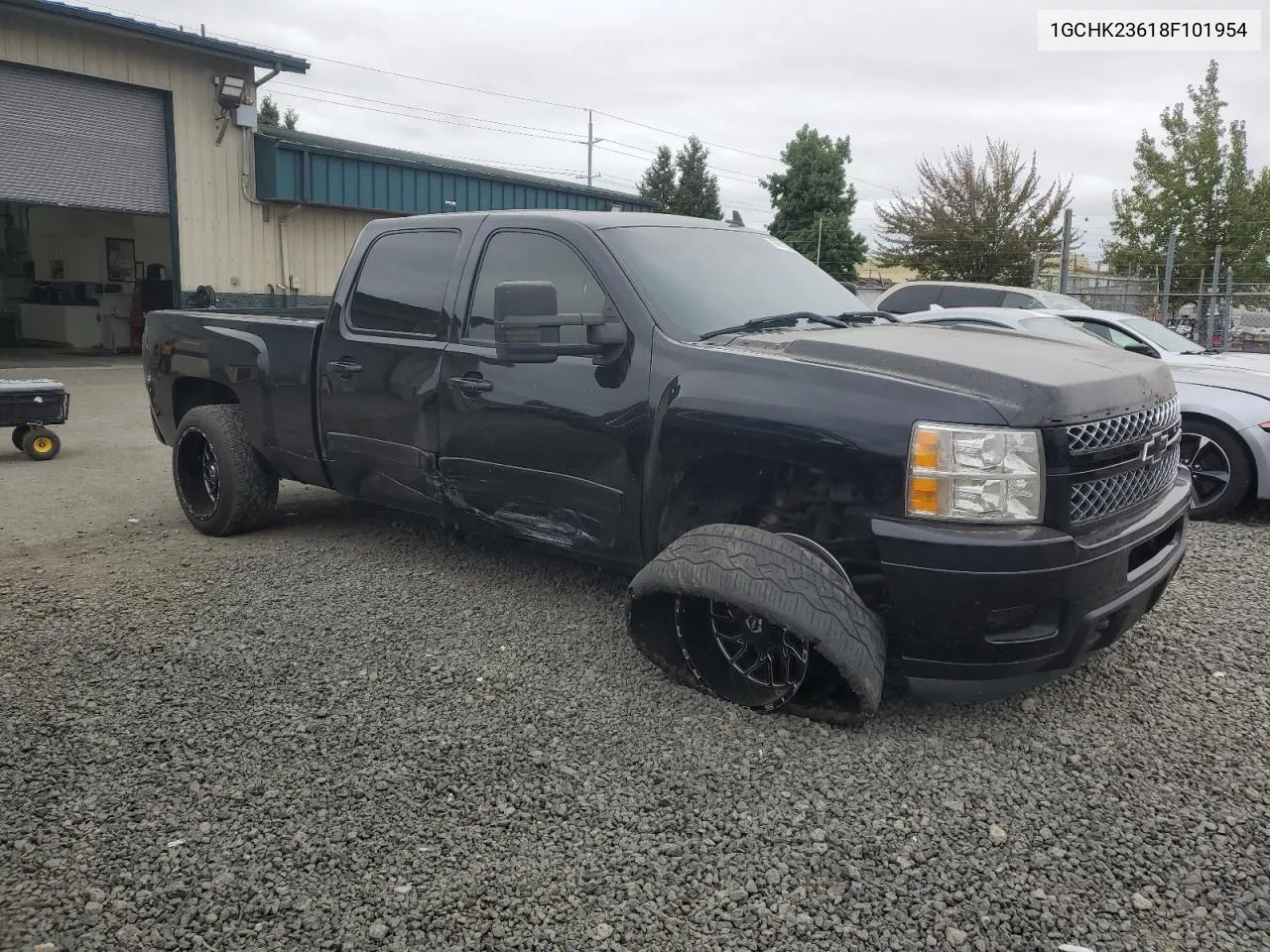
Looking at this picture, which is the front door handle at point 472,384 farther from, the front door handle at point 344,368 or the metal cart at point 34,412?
the metal cart at point 34,412

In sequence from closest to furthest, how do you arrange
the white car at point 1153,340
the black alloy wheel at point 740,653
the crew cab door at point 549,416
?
1. the black alloy wheel at point 740,653
2. the crew cab door at point 549,416
3. the white car at point 1153,340

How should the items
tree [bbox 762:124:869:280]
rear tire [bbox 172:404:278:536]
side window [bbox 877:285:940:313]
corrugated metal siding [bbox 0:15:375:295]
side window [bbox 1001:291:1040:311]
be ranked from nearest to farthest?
rear tire [bbox 172:404:278:536] → side window [bbox 1001:291:1040:311] → side window [bbox 877:285:940:313] → corrugated metal siding [bbox 0:15:375:295] → tree [bbox 762:124:869:280]

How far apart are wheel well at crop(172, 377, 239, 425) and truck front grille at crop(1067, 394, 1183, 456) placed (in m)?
4.73

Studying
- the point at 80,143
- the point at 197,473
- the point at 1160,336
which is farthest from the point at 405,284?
the point at 80,143

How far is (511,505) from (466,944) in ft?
7.42

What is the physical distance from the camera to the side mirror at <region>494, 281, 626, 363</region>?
3867 mm

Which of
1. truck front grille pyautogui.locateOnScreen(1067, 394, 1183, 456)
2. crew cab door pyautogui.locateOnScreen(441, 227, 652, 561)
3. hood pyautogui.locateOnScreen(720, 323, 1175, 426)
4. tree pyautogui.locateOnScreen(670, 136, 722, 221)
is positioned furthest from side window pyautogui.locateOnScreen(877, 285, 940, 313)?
tree pyautogui.locateOnScreen(670, 136, 722, 221)


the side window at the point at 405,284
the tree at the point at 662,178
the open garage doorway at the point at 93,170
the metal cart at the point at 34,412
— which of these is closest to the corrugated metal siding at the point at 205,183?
the open garage doorway at the point at 93,170

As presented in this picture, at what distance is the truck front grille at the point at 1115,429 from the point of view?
10.5 ft

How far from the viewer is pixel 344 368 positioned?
199 inches

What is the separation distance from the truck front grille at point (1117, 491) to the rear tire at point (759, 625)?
718 mm

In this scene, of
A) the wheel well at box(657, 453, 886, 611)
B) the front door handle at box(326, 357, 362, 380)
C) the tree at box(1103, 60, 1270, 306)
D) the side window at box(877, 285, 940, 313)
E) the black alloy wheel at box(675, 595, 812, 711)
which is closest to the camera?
the wheel well at box(657, 453, 886, 611)

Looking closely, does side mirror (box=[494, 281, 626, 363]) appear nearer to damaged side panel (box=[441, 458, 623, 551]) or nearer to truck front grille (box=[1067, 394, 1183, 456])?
damaged side panel (box=[441, 458, 623, 551])

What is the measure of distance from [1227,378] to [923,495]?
4.74 meters
